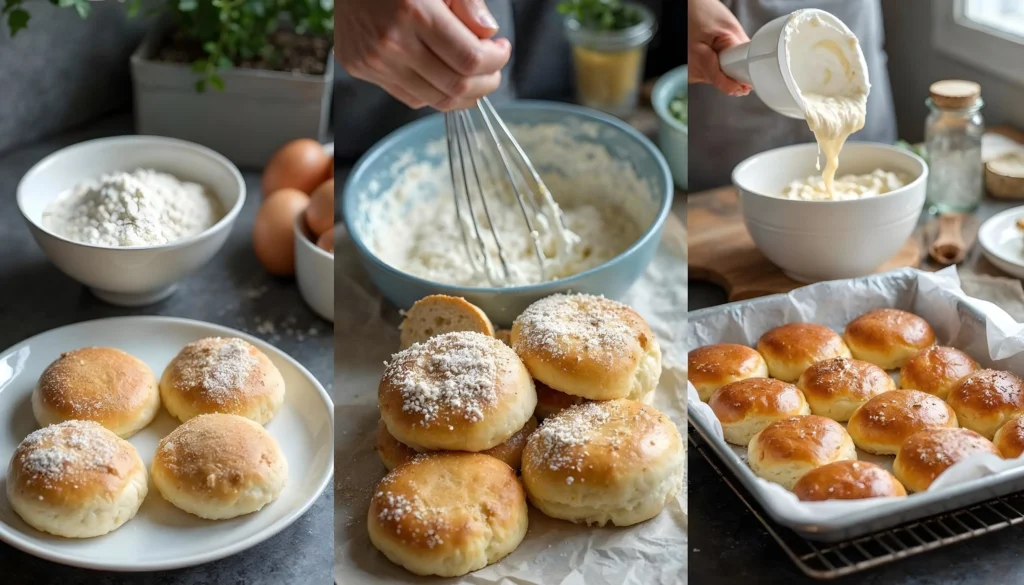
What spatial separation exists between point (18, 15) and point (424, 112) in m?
0.65

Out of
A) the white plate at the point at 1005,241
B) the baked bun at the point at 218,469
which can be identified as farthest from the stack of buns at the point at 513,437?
the white plate at the point at 1005,241

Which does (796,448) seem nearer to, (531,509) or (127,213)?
(531,509)

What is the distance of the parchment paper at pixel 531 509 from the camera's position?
0.89m

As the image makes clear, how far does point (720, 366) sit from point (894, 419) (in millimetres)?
189

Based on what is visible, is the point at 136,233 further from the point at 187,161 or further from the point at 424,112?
the point at 424,112

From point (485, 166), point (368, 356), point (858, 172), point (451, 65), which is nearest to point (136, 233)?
point (368, 356)

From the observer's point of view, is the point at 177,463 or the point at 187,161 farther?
the point at 187,161

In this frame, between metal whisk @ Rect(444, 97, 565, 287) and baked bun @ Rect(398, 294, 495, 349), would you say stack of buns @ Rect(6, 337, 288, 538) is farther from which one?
metal whisk @ Rect(444, 97, 565, 287)

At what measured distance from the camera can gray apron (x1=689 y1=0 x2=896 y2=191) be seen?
59.2 inches

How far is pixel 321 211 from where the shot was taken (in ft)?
4.19

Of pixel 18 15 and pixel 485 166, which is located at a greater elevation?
pixel 18 15

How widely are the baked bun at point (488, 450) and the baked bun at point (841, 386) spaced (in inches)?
12.0

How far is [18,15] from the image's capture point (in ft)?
4.35

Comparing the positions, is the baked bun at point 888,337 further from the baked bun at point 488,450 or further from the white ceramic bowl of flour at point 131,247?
the white ceramic bowl of flour at point 131,247
